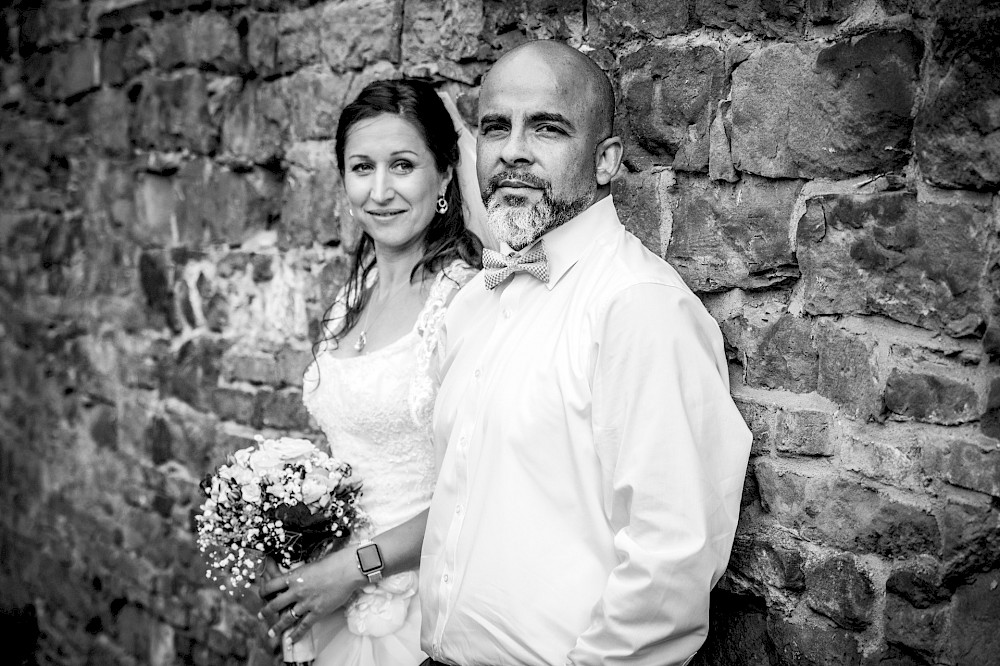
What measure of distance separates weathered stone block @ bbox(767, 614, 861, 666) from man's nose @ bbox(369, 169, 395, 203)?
5.12 feet

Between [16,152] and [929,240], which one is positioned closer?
[929,240]

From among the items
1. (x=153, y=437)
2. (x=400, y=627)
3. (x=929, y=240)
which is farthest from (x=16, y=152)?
(x=929, y=240)

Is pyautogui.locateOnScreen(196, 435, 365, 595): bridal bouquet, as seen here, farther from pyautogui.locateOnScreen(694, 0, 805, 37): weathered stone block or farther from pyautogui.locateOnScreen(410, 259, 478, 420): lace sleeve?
pyautogui.locateOnScreen(694, 0, 805, 37): weathered stone block

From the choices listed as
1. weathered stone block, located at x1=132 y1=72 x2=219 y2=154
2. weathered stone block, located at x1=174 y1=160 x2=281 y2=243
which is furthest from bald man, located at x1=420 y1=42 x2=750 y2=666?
weathered stone block, located at x1=132 y1=72 x2=219 y2=154

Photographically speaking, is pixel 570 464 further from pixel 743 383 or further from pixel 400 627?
pixel 400 627

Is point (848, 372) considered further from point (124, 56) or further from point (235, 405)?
point (124, 56)

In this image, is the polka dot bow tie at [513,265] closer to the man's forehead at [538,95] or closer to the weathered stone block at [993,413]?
the man's forehead at [538,95]

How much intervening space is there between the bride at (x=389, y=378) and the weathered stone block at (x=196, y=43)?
1343mm

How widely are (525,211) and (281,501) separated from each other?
3.60 feet

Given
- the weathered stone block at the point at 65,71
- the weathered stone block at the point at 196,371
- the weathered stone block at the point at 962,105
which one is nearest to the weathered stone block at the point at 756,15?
the weathered stone block at the point at 962,105

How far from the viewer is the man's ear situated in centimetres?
218

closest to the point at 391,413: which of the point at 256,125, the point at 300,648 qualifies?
the point at 300,648

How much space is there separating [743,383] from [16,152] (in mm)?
4984

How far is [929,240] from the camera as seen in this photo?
6.30 feet
